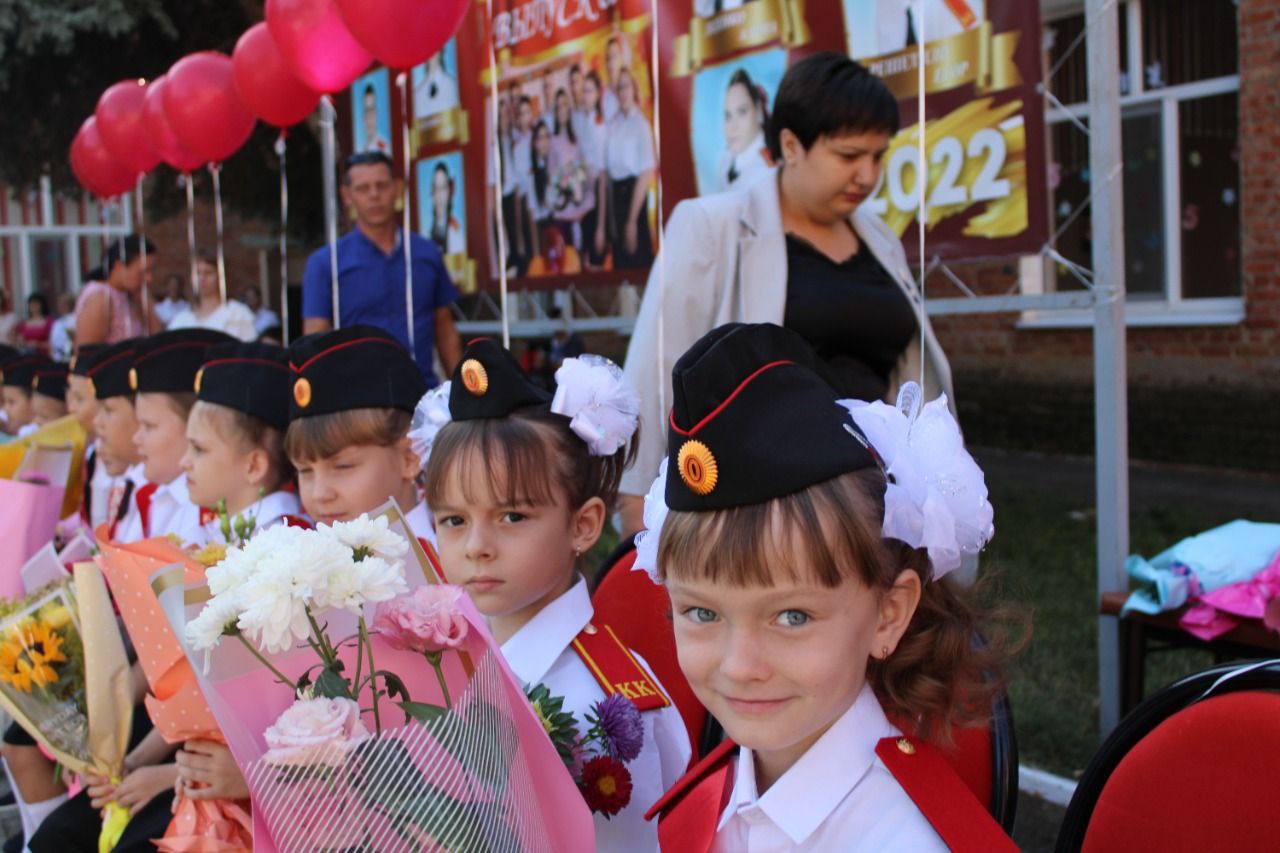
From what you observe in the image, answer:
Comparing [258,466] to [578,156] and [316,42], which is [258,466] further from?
[578,156]

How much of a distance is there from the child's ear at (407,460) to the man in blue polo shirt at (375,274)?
1.99 meters

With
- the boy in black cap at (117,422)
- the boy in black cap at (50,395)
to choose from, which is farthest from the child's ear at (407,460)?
the boy in black cap at (50,395)

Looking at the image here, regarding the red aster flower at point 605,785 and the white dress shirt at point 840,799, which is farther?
the red aster flower at point 605,785

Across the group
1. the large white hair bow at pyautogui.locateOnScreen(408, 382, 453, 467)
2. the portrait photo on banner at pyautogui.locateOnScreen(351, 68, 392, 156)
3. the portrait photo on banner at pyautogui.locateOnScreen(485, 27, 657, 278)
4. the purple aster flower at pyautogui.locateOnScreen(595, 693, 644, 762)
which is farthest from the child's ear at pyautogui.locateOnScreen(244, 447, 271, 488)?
the portrait photo on banner at pyautogui.locateOnScreen(351, 68, 392, 156)

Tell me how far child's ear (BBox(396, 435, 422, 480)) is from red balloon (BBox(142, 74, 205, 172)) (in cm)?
408

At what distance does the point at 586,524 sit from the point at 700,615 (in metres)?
0.71

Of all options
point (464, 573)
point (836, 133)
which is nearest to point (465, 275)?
point (836, 133)

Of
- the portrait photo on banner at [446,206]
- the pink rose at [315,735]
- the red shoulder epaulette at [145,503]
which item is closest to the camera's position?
the pink rose at [315,735]

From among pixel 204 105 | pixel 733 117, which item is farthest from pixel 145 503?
pixel 733 117

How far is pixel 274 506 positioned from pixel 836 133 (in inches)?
62.3

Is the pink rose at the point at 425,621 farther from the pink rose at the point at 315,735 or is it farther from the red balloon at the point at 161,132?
the red balloon at the point at 161,132

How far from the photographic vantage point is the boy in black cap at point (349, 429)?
2.67m

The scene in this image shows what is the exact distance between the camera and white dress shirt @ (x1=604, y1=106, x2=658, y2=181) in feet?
19.3

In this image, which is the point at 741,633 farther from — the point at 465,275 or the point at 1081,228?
the point at 1081,228
